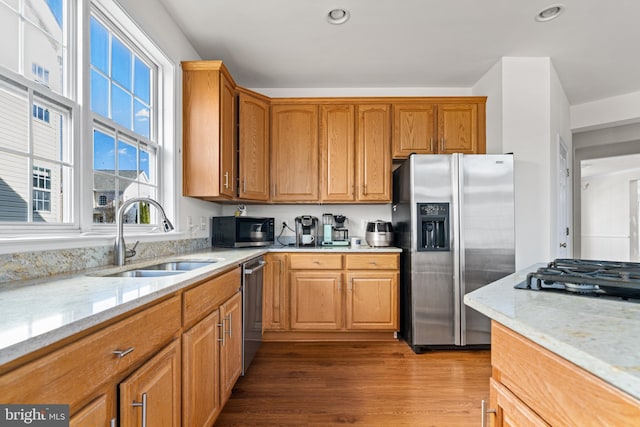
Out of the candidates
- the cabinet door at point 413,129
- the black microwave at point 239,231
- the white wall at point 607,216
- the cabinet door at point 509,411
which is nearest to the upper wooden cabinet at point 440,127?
Answer: the cabinet door at point 413,129

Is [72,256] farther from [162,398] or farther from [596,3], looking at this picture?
[596,3]

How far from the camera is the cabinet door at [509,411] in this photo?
26.4 inches

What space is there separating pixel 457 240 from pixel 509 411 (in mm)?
1994

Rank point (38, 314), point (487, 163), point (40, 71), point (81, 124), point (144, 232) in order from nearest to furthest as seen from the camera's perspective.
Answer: point (38, 314), point (40, 71), point (81, 124), point (144, 232), point (487, 163)

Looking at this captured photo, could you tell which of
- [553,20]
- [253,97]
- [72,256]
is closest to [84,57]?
[72,256]

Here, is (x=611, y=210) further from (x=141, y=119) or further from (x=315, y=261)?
(x=141, y=119)

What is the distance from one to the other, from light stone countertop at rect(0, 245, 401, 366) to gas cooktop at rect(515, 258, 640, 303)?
47.2 inches

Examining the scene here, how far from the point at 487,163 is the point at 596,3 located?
125 centimetres

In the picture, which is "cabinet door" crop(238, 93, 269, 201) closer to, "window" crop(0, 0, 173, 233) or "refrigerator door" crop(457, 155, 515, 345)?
"window" crop(0, 0, 173, 233)

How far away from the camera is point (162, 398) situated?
1.08 meters

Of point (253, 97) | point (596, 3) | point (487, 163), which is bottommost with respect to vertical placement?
point (487, 163)

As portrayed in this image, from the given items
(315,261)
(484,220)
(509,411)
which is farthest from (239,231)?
(509,411)

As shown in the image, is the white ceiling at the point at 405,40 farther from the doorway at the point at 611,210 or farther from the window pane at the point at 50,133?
the doorway at the point at 611,210

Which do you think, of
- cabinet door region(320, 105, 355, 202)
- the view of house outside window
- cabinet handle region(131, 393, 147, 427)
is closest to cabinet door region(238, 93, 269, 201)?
cabinet door region(320, 105, 355, 202)
